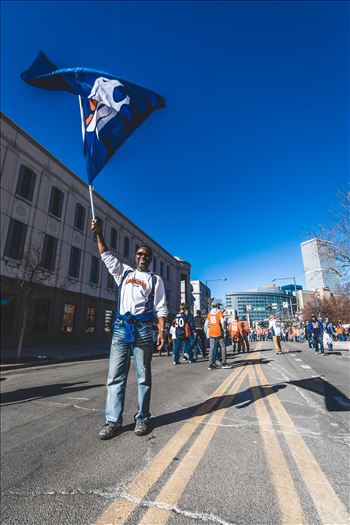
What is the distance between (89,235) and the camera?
22.6m

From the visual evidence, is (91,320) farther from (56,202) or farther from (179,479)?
(179,479)

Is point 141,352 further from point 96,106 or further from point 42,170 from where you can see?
point 42,170

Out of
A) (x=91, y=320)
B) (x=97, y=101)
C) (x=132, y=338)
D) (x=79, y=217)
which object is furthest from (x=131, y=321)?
(x=91, y=320)

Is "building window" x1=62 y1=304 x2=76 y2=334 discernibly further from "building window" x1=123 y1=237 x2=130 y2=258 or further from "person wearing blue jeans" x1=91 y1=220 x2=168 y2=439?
"person wearing blue jeans" x1=91 y1=220 x2=168 y2=439

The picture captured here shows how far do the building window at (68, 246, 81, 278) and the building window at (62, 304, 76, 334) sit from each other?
8.03ft

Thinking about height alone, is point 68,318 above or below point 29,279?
below

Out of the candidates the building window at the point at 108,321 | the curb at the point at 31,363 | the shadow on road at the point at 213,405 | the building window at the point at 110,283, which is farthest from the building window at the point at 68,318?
the shadow on road at the point at 213,405

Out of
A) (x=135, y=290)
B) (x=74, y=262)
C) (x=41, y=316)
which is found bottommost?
(x=135, y=290)

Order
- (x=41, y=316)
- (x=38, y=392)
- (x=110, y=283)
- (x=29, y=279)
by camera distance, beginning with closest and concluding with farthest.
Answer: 1. (x=38, y=392)
2. (x=29, y=279)
3. (x=41, y=316)
4. (x=110, y=283)

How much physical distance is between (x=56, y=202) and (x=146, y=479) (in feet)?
68.2

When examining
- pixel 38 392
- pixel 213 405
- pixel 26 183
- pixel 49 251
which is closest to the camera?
pixel 213 405

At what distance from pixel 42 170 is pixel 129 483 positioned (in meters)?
20.7

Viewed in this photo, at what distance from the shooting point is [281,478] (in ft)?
5.98

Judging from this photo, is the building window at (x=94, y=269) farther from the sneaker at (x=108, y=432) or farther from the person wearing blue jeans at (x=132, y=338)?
the sneaker at (x=108, y=432)
